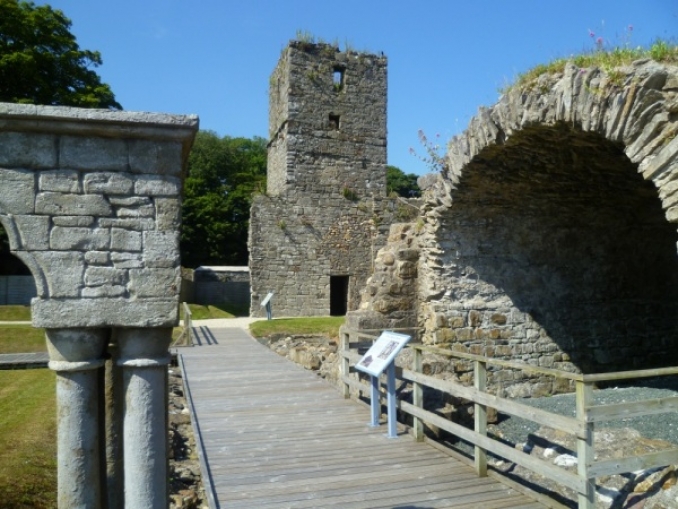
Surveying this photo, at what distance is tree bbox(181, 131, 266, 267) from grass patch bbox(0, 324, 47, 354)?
16.3m

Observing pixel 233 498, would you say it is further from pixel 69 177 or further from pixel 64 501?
pixel 69 177

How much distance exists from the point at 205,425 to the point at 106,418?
292 cm

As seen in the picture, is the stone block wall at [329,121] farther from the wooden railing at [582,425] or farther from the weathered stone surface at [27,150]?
the weathered stone surface at [27,150]

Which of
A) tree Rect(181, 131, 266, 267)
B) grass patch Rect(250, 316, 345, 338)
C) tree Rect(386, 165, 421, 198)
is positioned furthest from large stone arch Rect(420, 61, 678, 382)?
tree Rect(386, 165, 421, 198)

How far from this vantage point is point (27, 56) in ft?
66.3

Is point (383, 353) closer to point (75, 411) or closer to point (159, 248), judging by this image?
point (159, 248)

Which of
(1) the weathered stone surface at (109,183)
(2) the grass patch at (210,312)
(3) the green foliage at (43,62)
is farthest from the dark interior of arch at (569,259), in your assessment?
(3) the green foliage at (43,62)

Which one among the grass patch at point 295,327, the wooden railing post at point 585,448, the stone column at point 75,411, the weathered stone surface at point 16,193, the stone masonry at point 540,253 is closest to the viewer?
the weathered stone surface at point 16,193

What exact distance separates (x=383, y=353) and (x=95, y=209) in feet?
11.4

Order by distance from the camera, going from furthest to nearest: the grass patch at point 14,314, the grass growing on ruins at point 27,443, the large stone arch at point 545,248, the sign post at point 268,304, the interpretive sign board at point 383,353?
the grass patch at point 14,314 < the sign post at point 268,304 < the large stone arch at point 545,248 < the interpretive sign board at point 383,353 < the grass growing on ruins at point 27,443

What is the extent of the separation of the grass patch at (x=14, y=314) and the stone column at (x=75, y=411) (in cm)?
1660

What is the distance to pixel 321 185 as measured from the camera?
19.5m

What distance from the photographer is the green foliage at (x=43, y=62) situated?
20625mm

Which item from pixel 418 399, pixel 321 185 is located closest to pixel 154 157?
pixel 418 399
